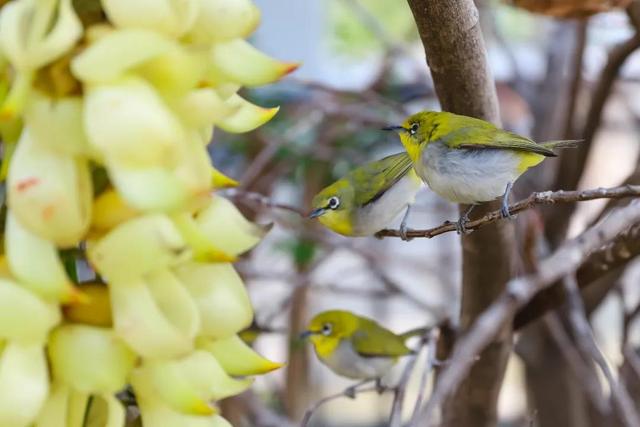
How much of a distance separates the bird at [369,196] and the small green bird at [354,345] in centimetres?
21

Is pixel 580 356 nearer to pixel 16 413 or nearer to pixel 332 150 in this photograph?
pixel 332 150

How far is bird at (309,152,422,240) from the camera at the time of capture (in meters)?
1.00

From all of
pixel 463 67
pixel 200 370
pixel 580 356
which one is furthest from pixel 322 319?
pixel 200 370

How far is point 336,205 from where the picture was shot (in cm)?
102

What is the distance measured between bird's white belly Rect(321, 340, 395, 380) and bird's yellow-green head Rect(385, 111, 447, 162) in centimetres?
43

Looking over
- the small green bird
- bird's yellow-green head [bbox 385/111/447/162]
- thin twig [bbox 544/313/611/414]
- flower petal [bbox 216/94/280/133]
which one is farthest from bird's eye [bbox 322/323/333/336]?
flower petal [bbox 216/94/280/133]

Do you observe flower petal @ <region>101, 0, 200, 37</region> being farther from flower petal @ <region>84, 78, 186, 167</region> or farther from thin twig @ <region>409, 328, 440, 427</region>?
thin twig @ <region>409, 328, 440, 427</region>

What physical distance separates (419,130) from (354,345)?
455 mm

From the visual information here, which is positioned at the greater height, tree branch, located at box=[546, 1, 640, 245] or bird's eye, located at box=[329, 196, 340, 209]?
tree branch, located at box=[546, 1, 640, 245]

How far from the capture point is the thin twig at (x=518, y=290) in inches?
25.3

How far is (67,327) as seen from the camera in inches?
9.0

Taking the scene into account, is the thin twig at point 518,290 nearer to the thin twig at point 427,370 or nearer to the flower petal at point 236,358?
the thin twig at point 427,370

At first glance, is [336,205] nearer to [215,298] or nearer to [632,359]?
[632,359]

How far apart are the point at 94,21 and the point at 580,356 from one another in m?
1.01
